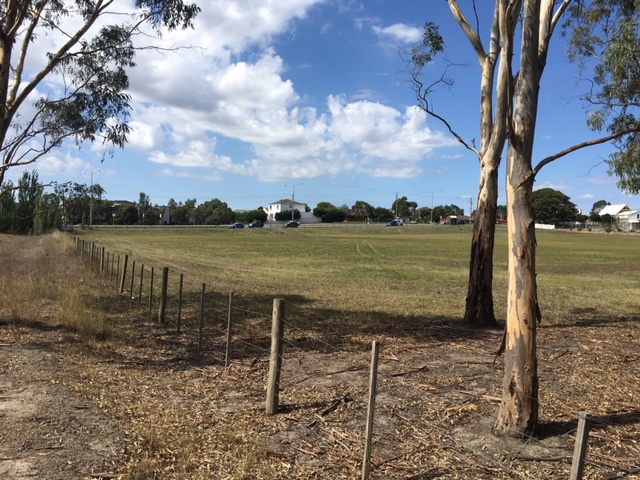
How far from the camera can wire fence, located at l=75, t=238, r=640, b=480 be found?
4.40 metres

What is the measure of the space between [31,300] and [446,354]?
383 inches

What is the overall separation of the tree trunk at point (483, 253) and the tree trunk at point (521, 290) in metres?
4.98

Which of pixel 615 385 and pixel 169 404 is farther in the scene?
pixel 615 385

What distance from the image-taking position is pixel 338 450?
15.8ft

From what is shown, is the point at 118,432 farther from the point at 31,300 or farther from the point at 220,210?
the point at 220,210

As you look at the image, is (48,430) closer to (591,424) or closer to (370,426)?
(370,426)

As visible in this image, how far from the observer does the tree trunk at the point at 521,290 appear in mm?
5047

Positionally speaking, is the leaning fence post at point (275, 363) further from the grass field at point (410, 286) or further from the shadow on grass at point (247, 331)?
the grass field at point (410, 286)

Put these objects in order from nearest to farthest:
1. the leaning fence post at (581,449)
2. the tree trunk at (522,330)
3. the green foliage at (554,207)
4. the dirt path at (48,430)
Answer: the leaning fence post at (581,449) < the dirt path at (48,430) < the tree trunk at (522,330) < the green foliage at (554,207)

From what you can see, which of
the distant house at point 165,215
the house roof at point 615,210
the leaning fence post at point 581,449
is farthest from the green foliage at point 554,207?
the leaning fence post at point 581,449

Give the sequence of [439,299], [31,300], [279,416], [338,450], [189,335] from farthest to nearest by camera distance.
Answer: [439,299] < [31,300] < [189,335] < [279,416] < [338,450]

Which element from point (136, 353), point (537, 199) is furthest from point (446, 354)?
point (537, 199)

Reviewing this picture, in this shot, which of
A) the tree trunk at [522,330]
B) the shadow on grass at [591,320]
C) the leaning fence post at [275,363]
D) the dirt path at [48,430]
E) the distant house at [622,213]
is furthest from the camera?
the distant house at [622,213]

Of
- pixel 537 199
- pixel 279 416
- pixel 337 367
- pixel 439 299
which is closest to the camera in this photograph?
pixel 279 416
